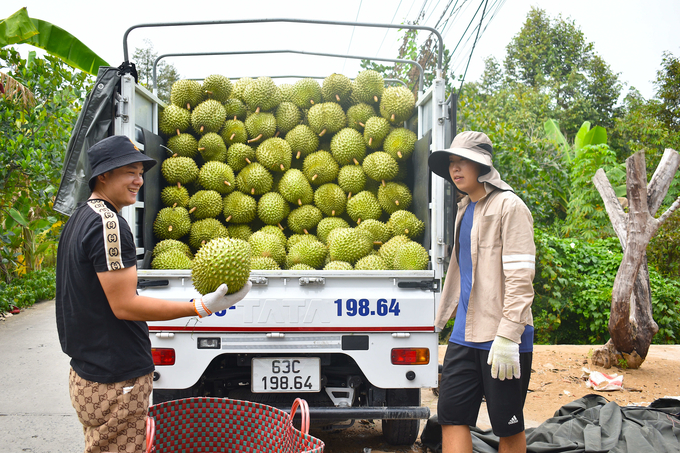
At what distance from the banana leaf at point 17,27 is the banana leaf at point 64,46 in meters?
0.13

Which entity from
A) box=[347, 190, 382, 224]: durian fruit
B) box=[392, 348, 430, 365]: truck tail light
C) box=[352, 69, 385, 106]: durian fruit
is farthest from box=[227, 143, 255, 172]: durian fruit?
box=[392, 348, 430, 365]: truck tail light

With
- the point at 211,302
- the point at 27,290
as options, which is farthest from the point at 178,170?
the point at 27,290

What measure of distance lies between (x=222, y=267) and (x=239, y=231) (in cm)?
183

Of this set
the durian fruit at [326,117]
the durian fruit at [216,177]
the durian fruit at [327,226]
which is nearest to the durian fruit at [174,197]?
the durian fruit at [216,177]

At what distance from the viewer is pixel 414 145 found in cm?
384

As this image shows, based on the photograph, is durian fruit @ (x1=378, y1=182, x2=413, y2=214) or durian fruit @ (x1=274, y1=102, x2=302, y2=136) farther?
durian fruit @ (x1=274, y1=102, x2=302, y2=136)

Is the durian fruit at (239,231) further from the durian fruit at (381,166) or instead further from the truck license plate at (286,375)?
the truck license plate at (286,375)

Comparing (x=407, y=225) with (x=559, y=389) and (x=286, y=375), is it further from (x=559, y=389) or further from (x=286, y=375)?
(x=559, y=389)

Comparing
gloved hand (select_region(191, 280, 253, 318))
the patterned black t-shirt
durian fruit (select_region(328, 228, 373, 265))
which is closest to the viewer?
the patterned black t-shirt

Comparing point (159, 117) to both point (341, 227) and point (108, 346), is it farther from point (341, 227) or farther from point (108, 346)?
point (108, 346)

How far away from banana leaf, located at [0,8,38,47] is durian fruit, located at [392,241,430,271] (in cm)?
658

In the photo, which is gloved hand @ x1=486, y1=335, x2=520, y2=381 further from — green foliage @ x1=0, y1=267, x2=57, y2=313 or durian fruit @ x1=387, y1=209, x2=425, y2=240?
green foliage @ x1=0, y1=267, x2=57, y2=313

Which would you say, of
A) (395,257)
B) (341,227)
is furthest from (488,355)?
(341,227)

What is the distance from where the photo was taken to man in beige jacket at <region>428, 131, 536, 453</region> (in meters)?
2.17
